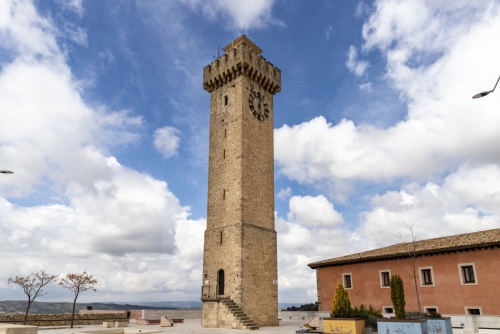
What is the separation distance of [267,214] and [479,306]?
47.0ft

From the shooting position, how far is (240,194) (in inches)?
1053

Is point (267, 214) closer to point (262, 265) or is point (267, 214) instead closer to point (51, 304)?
point (262, 265)

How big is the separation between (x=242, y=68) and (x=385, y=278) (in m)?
18.7

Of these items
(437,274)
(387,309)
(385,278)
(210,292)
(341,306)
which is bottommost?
(387,309)

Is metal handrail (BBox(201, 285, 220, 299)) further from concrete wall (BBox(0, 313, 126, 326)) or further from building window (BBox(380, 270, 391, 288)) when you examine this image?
building window (BBox(380, 270, 391, 288))

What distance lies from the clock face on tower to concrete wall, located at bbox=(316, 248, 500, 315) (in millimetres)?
13569

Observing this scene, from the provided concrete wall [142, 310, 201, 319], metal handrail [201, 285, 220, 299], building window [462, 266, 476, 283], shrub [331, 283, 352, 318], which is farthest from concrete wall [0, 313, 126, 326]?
building window [462, 266, 476, 283]

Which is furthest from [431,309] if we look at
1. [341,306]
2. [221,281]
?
[221,281]

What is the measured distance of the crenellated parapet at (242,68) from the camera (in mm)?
30000

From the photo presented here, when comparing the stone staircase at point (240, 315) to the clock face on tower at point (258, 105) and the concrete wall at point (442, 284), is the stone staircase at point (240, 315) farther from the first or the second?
the clock face on tower at point (258, 105)

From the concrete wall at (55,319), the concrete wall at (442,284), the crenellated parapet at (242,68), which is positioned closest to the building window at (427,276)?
the concrete wall at (442,284)

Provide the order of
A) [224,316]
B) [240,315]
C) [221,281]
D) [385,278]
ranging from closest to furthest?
1. [240,315]
2. [224,316]
3. [221,281]
4. [385,278]

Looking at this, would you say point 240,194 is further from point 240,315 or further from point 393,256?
point 393,256

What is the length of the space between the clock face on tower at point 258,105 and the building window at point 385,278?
14.6 metres
